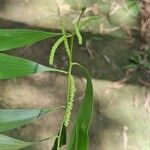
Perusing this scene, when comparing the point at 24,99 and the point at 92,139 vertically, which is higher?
the point at 24,99

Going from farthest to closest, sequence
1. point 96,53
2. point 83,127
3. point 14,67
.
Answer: point 96,53
point 14,67
point 83,127

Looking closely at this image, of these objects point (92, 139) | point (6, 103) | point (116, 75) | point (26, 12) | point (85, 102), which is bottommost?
point (92, 139)

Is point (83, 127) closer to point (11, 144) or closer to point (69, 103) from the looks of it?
point (69, 103)

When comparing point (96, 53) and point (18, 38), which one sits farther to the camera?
point (96, 53)

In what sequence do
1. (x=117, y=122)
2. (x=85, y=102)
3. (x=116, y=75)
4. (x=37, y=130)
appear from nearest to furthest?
1. (x=85, y=102)
2. (x=37, y=130)
3. (x=117, y=122)
4. (x=116, y=75)

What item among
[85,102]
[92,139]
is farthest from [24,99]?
[85,102]

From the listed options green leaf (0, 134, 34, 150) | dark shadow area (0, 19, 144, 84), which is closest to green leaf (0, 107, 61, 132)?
green leaf (0, 134, 34, 150)

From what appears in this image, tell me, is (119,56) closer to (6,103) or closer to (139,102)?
(139,102)

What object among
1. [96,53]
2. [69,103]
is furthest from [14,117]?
[96,53]

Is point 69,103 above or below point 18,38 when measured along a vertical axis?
below

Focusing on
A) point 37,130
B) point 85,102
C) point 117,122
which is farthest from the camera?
point 117,122
